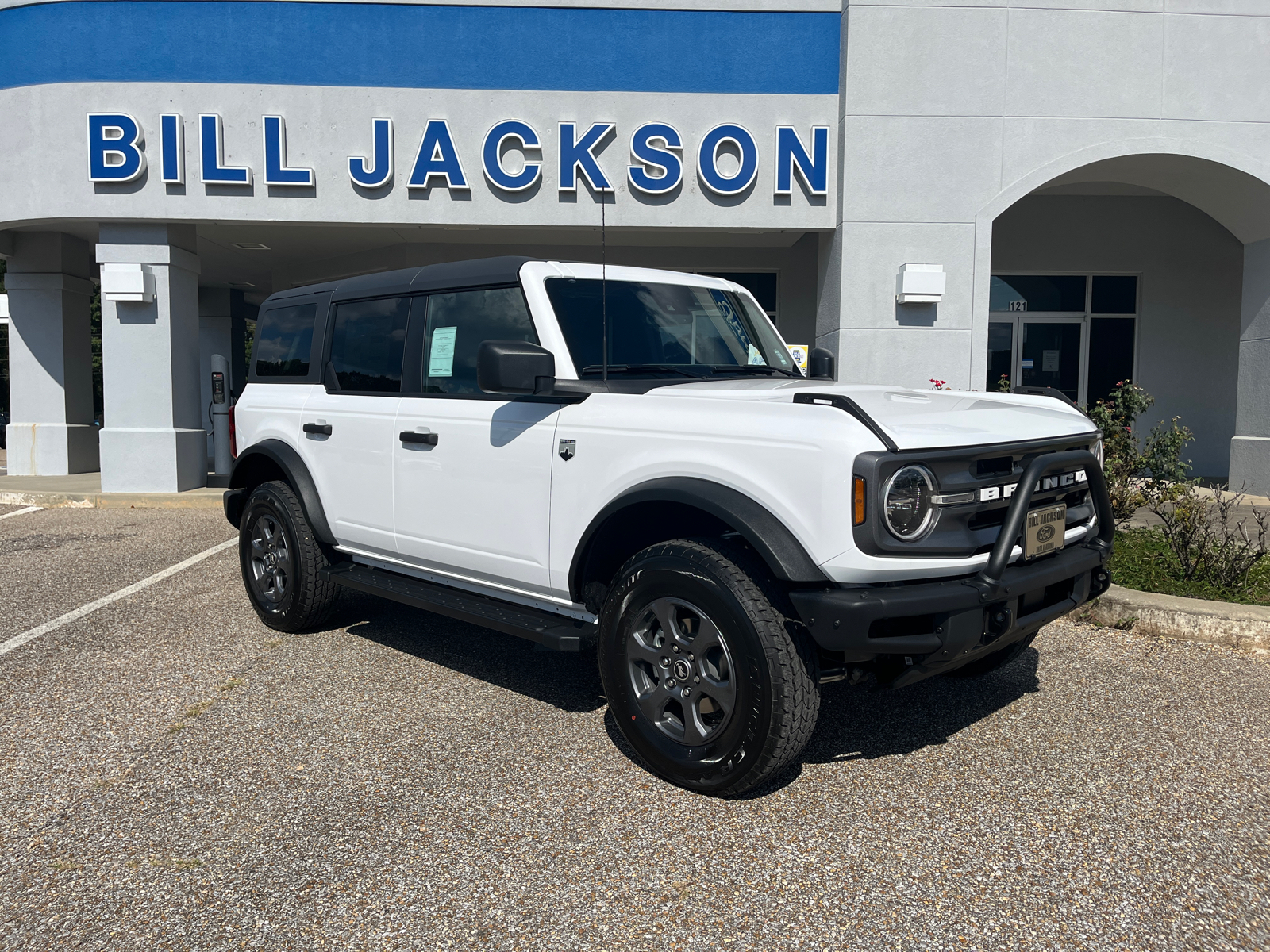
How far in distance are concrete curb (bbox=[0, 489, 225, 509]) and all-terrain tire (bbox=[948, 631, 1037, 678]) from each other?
9341 millimetres

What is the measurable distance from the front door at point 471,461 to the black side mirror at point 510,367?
33 centimetres

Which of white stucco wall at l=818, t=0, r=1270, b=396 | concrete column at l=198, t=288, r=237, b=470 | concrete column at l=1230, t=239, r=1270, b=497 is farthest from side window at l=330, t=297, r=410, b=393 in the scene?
concrete column at l=198, t=288, r=237, b=470

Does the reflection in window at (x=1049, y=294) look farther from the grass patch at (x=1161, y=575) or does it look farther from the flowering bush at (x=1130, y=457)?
the grass patch at (x=1161, y=575)

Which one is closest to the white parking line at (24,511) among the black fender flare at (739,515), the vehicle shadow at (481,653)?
the vehicle shadow at (481,653)

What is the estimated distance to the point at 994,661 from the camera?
14.5 feet

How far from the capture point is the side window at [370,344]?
474 cm

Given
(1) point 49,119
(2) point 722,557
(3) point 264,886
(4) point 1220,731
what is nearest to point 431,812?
(3) point 264,886

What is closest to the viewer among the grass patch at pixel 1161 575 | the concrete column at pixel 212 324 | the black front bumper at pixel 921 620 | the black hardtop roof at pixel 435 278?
the black front bumper at pixel 921 620

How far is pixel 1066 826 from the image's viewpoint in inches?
122

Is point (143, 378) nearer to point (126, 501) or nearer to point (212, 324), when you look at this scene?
point (126, 501)

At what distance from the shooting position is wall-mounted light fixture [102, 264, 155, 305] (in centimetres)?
1134

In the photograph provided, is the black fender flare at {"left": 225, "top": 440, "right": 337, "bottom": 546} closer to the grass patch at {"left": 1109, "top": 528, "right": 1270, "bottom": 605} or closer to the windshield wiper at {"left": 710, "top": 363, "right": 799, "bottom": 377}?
the windshield wiper at {"left": 710, "top": 363, "right": 799, "bottom": 377}

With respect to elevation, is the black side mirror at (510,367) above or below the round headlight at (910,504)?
above

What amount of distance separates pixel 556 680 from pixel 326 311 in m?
2.41
